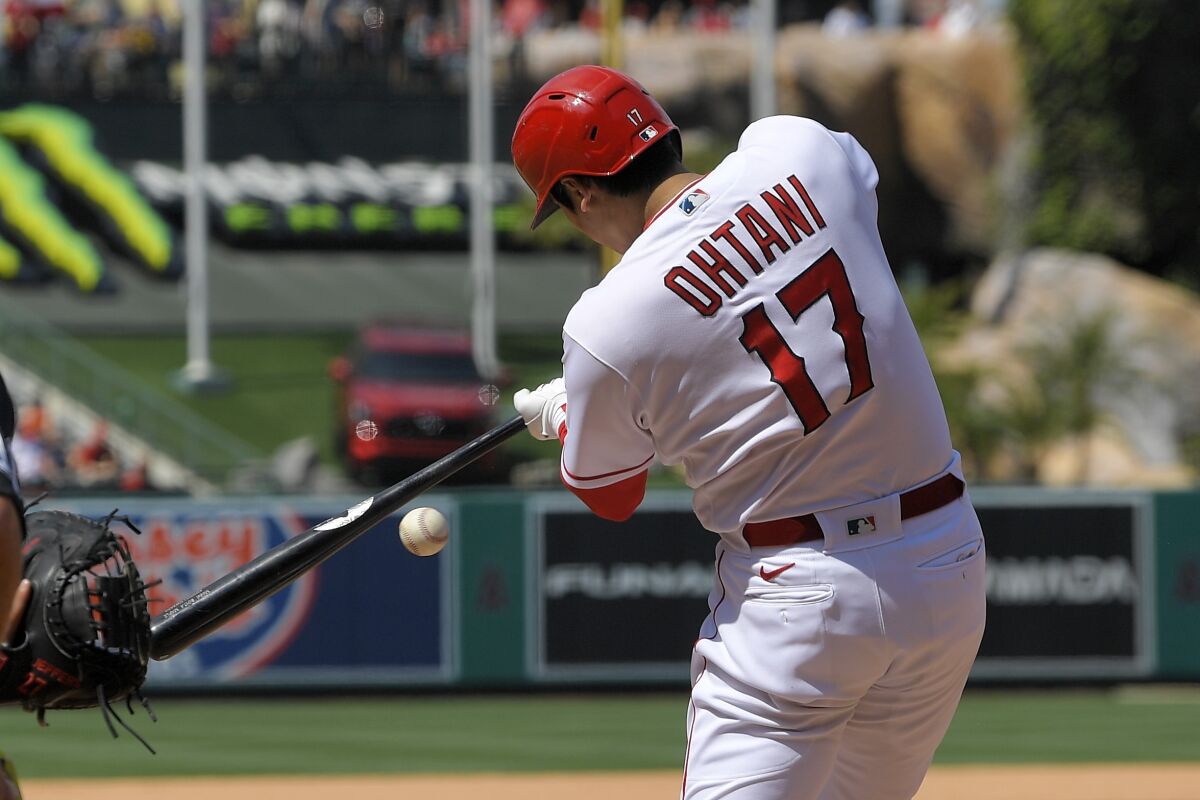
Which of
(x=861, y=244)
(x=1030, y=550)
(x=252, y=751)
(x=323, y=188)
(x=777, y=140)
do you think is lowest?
(x=252, y=751)

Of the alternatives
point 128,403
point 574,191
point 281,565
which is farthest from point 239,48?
point 574,191

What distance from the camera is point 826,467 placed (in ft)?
10.4

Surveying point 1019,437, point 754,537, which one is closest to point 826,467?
point 754,537

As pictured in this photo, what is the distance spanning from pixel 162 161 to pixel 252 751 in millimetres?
18051

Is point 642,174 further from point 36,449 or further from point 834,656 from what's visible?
point 36,449

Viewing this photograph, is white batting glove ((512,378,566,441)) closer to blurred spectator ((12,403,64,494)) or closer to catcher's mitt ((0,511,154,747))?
catcher's mitt ((0,511,154,747))

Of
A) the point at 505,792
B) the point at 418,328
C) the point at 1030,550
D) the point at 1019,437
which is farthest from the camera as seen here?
the point at 418,328

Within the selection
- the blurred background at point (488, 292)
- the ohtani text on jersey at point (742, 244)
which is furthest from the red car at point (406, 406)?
the ohtani text on jersey at point (742, 244)

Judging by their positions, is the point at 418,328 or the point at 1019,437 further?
the point at 418,328

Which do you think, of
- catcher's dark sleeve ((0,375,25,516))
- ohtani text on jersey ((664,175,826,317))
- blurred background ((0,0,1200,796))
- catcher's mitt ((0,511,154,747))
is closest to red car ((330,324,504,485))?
blurred background ((0,0,1200,796))

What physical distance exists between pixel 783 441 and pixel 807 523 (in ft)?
0.54

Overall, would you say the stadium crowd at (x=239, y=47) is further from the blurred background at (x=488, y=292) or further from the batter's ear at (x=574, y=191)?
the batter's ear at (x=574, y=191)

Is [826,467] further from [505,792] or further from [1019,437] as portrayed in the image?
[1019,437]

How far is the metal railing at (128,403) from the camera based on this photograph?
62.0 ft
